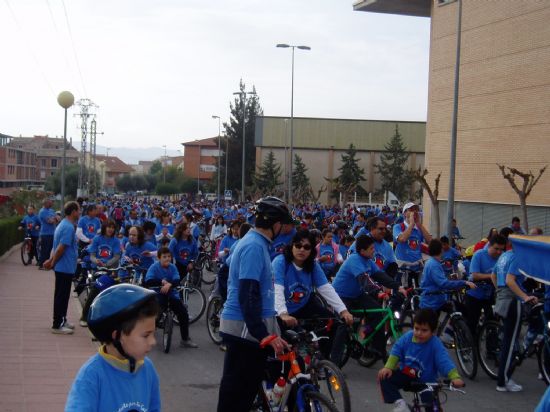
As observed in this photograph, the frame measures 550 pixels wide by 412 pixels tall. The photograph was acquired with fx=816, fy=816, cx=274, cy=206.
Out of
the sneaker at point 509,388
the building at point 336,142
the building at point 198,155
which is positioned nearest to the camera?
the sneaker at point 509,388

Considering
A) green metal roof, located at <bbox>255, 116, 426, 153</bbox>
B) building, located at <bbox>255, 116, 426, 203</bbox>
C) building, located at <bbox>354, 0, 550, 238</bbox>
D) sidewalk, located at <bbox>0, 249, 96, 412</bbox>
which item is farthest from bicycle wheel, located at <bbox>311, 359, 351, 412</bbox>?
building, located at <bbox>255, 116, 426, 203</bbox>

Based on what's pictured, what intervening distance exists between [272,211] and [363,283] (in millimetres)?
3987

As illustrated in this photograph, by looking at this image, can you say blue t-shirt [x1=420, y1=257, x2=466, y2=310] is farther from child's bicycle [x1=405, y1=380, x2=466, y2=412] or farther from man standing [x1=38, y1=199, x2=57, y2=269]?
man standing [x1=38, y1=199, x2=57, y2=269]

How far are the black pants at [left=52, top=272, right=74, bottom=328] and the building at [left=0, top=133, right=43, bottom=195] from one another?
350 ft

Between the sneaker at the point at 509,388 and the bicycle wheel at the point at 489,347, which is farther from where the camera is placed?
the bicycle wheel at the point at 489,347

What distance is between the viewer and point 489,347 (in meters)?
9.91

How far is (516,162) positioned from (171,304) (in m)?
26.3

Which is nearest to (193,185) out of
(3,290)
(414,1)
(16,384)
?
(414,1)

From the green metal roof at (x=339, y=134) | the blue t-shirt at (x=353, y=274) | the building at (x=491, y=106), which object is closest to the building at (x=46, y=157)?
the green metal roof at (x=339, y=134)

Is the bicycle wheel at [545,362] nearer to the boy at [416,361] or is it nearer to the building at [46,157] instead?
the boy at [416,361]

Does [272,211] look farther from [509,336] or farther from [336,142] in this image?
[336,142]

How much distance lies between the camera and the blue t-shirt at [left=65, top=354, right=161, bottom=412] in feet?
10.2

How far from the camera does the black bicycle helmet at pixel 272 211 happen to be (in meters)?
5.63

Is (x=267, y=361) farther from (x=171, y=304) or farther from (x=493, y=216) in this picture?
(x=493, y=216)
